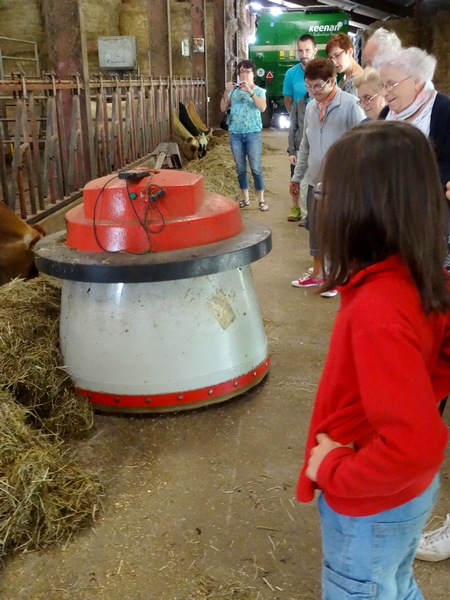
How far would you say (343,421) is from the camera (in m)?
1.26

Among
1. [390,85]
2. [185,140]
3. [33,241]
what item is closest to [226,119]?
[185,140]

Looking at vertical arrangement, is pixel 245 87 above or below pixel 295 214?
above

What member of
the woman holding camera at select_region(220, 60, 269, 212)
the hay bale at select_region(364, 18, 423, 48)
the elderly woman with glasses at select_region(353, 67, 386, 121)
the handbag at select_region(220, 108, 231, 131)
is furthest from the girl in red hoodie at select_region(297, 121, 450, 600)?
the hay bale at select_region(364, 18, 423, 48)

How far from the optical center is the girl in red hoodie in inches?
43.1

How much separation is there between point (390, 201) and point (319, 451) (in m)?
0.51

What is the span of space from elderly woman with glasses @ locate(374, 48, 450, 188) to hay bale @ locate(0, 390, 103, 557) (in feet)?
6.70

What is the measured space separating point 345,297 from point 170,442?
1.82 meters

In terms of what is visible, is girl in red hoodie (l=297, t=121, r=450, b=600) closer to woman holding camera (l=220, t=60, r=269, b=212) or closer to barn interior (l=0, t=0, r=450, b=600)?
barn interior (l=0, t=0, r=450, b=600)

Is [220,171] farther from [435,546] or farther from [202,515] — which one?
[435,546]

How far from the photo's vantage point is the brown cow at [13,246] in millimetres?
4340

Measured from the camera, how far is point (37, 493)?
2.27m

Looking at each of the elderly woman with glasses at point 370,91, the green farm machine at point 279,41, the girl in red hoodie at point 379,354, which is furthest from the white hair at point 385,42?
the green farm machine at point 279,41

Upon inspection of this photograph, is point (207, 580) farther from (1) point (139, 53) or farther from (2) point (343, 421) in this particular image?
(1) point (139, 53)

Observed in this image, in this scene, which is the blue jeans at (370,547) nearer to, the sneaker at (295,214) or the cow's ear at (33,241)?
the cow's ear at (33,241)
